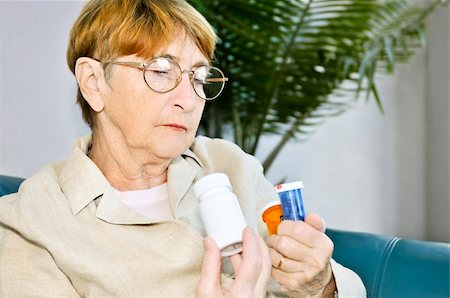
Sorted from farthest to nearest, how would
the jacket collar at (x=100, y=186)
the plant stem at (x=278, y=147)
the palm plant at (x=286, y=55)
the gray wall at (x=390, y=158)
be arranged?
the gray wall at (x=390, y=158)
the plant stem at (x=278, y=147)
the palm plant at (x=286, y=55)
the jacket collar at (x=100, y=186)

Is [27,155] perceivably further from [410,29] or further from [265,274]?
[410,29]

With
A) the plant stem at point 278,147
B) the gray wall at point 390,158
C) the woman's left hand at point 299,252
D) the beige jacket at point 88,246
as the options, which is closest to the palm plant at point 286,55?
the plant stem at point 278,147

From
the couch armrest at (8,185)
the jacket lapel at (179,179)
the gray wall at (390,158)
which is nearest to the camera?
the jacket lapel at (179,179)

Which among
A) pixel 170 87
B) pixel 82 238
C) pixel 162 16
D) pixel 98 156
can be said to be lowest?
pixel 82 238

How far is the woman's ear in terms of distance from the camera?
130cm

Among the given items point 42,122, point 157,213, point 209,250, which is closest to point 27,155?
point 42,122

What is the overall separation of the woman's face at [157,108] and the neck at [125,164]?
1.3 inches

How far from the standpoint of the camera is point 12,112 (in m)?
1.78

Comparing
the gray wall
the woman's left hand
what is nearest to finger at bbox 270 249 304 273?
the woman's left hand

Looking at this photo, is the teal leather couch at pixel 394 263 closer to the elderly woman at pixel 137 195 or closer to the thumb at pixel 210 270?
the elderly woman at pixel 137 195

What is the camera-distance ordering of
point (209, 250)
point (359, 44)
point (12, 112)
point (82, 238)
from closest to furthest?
point (209, 250)
point (82, 238)
point (12, 112)
point (359, 44)

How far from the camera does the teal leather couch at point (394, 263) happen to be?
1.31 metres

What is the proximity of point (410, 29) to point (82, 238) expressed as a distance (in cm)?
192

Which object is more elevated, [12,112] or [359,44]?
[359,44]
